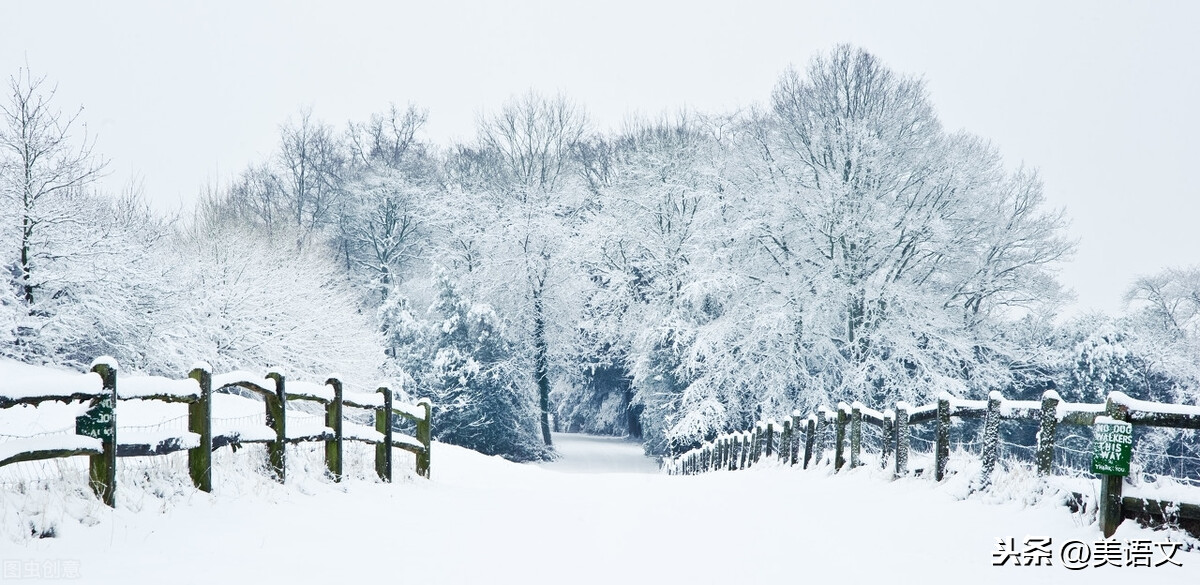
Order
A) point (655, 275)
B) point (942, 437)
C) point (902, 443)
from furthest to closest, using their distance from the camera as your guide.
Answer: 1. point (655, 275)
2. point (902, 443)
3. point (942, 437)

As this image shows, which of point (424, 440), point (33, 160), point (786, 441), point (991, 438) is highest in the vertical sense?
point (33, 160)

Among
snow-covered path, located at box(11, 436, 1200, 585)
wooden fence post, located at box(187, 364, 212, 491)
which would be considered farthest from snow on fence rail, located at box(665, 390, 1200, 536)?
wooden fence post, located at box(187, 364, 212, 491)

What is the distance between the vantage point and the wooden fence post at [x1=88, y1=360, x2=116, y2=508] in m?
6.13

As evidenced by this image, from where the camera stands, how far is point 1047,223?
92.6 feet

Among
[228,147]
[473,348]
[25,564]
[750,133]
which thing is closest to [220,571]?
[25,564]

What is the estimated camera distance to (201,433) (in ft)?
23.8

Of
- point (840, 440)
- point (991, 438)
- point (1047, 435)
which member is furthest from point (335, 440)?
point (840, 440)

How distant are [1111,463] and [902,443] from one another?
4.58 meters

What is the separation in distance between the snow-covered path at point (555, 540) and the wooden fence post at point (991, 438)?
0.37m

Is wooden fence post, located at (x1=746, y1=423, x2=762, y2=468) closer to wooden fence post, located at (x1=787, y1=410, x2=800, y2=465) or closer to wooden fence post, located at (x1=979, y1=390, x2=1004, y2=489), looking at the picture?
wooden fence post, located at (x1=787, y1=410, x2=800, y2=465)

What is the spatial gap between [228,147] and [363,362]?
136 feet

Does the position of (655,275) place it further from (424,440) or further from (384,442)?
(384,442)

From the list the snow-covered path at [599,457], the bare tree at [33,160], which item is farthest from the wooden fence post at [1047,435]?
the snow-covered path at [599,457]

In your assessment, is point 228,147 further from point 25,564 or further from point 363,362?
point 25,564
